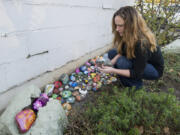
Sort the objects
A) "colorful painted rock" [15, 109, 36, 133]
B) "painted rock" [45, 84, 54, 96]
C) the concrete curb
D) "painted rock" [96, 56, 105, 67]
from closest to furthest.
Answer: "colorful painted rock" [15, 109, 36, 133] → the concrete curb → "painted rock" [45, 84, 54, 96] → "painted rock" [96, 56, 105, 67]

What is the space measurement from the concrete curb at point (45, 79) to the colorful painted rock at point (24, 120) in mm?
462

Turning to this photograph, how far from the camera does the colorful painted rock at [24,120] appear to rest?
53.3 inches

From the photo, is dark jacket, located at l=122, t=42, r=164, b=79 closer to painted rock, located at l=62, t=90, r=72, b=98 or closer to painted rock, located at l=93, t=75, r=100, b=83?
painted rock, located at l=93, t=75, r=100, b=83

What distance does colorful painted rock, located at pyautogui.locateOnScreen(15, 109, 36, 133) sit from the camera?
4.44 feet

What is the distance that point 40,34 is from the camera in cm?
198

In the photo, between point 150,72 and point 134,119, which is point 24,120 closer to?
point 134,119

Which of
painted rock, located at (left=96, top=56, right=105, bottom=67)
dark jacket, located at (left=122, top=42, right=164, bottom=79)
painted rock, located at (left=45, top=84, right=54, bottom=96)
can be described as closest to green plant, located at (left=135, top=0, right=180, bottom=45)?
painted rock, located at (left=96, top=56, right=105, bottom=67)

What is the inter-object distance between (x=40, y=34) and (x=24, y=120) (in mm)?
1156

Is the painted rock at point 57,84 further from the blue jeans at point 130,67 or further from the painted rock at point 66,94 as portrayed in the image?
the blue jeans at point 130,67

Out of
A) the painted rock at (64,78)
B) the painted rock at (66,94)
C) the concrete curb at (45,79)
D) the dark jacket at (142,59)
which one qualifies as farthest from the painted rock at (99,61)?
the dark jacket at (142,59)

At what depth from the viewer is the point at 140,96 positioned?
138 cm

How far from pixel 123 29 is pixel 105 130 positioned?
123cm

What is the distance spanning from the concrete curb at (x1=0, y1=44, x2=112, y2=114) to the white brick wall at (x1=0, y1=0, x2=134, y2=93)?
72mm

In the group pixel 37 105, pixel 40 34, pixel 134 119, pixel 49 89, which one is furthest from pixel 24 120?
pixel 40 34
